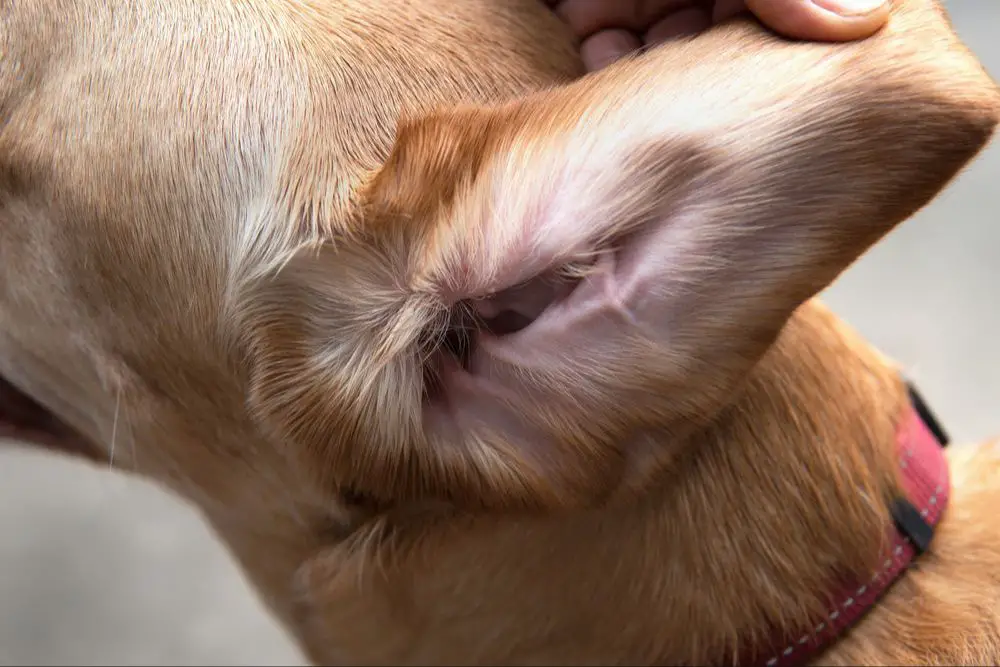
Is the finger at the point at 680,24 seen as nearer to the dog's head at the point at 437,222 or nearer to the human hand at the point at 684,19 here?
the human hand at the point at 684,19

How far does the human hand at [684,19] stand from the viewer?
1.90ft

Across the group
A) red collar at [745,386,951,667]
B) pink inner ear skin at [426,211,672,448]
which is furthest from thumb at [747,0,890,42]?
red collar at [745,386,951,667]

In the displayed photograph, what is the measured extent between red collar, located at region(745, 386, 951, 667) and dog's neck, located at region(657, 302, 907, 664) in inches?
0.6

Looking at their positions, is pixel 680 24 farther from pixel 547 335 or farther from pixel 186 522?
pixel 186 522

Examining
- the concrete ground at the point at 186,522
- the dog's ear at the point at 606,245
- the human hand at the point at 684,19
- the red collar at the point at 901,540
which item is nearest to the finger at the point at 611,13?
the human hand at the point at 684,19

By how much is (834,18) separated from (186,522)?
79.2 inches

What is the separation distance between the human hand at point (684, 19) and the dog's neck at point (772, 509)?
0.29 metres

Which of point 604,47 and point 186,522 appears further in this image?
point 186,522

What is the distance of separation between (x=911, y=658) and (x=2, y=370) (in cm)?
93

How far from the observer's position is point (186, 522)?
222 cm

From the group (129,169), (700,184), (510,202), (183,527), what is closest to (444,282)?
(510,202)

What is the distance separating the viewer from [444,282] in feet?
2.14

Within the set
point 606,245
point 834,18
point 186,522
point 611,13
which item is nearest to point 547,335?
point 606,245

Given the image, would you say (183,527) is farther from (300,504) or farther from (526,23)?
(526,23)
